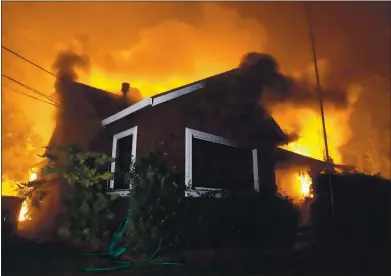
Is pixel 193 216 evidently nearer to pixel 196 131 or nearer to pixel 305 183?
pixel 196 131

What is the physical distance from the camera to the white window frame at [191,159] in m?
2.70

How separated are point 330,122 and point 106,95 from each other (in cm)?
217

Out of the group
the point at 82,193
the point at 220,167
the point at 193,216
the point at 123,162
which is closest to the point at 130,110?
the point at 123,162

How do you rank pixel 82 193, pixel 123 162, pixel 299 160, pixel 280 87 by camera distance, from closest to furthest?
pixel 82 193 < pixel 123 162 < pixel 299 160 < pixel 280 87

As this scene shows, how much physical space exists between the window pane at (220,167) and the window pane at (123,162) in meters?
0.59

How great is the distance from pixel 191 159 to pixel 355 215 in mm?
1626

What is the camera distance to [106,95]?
9.21ft

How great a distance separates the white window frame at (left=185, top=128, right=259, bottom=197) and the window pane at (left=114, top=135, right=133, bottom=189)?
52 centimetres

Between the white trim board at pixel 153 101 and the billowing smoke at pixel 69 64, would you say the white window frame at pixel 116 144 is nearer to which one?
the white trim board at pixel 153 101

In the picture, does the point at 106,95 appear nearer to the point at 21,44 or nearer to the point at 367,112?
the point at 21,44

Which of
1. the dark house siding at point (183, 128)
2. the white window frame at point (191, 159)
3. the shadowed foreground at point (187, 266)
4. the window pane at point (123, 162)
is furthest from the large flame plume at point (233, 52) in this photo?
the shadowed foreground at point (187, 266)

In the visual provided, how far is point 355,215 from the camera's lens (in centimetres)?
283

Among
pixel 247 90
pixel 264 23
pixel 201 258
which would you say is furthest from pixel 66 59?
pixel 201 258

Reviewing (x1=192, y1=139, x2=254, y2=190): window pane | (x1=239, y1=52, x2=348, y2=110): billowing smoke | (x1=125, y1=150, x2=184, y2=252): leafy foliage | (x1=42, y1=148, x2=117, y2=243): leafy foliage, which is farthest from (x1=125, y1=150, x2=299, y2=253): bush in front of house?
(x1=239, y1=52, x2=348, y2=110): billowing smoke
